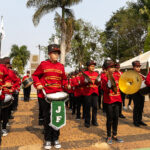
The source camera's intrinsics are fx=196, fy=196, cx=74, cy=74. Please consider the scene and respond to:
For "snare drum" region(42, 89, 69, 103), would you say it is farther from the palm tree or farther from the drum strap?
the palm tree

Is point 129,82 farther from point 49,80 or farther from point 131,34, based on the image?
point 131,34

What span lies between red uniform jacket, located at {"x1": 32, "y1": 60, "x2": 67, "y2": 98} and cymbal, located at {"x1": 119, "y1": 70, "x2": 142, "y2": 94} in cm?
137

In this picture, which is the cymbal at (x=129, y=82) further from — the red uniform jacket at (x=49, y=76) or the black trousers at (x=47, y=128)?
the black trousers at (x=47, y=128)

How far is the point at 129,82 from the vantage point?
14.6 ft

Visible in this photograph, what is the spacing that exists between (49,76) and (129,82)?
5.91ft

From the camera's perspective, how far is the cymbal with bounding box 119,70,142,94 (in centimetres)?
437

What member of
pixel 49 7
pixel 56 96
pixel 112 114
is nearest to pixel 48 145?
pixel 56 96

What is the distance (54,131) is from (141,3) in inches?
1433

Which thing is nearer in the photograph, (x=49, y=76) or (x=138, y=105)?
(x=49, y=76)

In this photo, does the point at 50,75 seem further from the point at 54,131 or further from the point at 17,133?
the point at 17,133

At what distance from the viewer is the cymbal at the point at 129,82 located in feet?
14.3

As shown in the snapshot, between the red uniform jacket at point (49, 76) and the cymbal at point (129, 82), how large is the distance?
1374 millimetres

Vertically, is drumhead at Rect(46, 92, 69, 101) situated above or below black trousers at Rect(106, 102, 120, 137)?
above

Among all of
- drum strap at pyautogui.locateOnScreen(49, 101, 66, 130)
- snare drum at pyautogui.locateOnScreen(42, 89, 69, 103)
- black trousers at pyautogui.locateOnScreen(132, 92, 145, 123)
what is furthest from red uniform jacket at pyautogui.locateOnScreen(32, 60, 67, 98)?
black trousers at pyautogui.locateOnScreen(132, 92, 145, 123)
